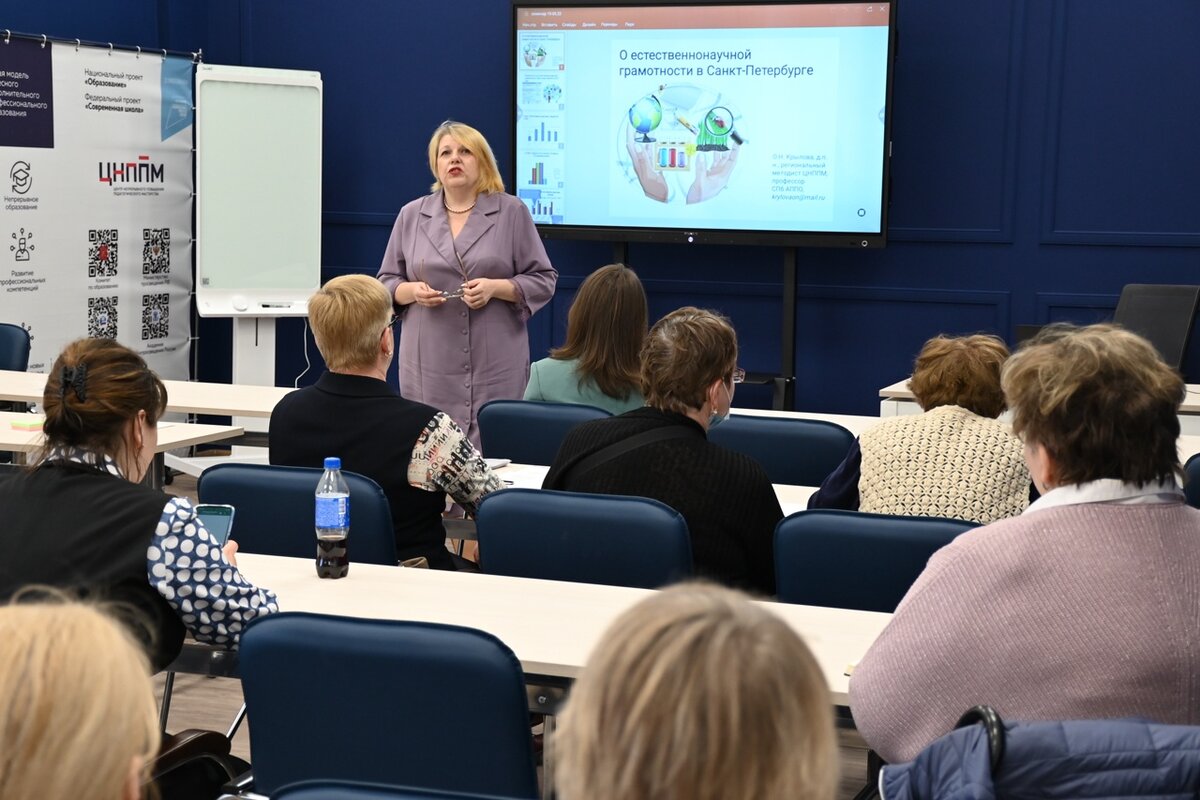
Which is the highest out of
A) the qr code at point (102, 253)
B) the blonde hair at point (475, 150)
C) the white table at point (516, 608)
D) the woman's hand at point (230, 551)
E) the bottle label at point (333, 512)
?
the blonde hair at point (475, 150)

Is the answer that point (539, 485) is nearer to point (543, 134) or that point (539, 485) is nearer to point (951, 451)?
point (951, 451)

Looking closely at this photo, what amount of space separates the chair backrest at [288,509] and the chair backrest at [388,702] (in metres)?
0.92

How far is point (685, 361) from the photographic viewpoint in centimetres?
295

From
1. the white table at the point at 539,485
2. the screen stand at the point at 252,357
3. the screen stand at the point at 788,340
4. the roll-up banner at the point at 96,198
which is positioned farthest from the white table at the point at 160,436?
the screen stand at the point at 788,340

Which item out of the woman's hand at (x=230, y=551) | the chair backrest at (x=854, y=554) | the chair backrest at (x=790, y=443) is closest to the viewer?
the woman's hand at (x=230, y=551)

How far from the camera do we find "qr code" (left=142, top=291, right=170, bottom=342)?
7254 millimetres

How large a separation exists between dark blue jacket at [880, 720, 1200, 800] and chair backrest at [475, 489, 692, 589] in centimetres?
125

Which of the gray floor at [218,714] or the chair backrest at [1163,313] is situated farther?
the chair backrest at [1163,313]

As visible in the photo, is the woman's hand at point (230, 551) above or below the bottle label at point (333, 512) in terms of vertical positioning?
below

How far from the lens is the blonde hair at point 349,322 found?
3.26 m

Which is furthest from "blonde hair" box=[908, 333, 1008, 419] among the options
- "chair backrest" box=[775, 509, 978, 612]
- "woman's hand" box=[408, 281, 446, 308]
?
"woman's hand" box=[408, 281, 446, 308]

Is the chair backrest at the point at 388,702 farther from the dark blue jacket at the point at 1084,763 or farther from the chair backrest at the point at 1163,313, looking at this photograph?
the chair backrest at the point at 1163,313

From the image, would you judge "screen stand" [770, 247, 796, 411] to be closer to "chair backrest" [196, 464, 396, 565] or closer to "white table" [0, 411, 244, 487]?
"white table" [0, 411, 244, 487]

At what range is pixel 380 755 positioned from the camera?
1.98 m
